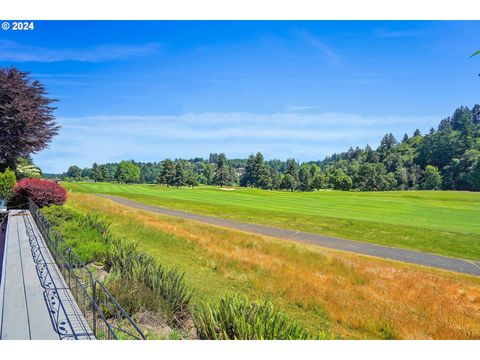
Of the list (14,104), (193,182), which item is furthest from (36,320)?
(193,182)

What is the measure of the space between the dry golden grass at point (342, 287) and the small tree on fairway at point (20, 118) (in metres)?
16.9

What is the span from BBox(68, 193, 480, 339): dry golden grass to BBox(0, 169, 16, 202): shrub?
11.4 m

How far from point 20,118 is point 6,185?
629cm

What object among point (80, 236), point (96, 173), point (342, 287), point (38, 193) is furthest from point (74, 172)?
point (342, 287)

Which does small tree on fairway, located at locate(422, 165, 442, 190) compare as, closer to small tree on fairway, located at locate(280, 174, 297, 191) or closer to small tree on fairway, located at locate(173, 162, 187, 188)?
small tree on fairway, located at locate(280, 174, 297, 191)

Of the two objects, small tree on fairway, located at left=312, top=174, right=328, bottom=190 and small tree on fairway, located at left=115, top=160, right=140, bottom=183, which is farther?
small tree on fairway, located at left=115, top=160, right=140, bottom=183

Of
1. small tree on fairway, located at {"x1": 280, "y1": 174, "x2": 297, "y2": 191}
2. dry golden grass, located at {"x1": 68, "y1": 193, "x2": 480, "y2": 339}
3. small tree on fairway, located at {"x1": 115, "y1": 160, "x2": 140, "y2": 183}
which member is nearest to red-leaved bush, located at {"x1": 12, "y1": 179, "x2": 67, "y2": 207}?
dry golden grass, located at {"x1": 68, "y1": 193, "x2": 480, "y2": 339}

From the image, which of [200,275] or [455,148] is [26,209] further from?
[455,148]

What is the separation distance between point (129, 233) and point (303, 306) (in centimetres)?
1118

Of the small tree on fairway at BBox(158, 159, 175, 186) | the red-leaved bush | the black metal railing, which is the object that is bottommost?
the black metal railing

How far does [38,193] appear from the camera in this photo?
19.2 metres

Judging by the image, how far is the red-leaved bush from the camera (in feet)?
62.9

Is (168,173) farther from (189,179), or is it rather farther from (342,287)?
(342,287)

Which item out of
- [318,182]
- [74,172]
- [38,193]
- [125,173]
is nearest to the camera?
[38,193]
